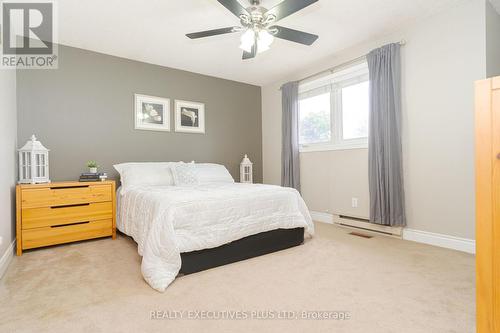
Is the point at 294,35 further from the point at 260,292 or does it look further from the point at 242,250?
the point at 260,292

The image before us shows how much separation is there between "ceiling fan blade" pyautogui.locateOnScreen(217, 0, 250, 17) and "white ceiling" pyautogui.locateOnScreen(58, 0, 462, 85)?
0.39 m

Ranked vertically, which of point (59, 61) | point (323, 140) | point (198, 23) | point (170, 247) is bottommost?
point (170, 247)

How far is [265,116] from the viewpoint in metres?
4.95

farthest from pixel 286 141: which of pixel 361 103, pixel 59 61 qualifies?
pixel 59 61

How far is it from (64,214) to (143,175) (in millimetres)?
879

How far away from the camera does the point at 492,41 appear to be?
8.00ft

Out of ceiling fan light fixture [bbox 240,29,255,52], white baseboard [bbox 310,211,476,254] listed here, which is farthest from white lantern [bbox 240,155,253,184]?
white baseboard [bbox 310,211,476,254]

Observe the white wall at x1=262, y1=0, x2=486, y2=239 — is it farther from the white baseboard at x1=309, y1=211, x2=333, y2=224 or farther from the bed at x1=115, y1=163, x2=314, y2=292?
the bed at x1=115, y1=163, x2=314, y2=292

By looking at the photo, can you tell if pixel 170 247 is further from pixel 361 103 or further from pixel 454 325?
pixel 361 103

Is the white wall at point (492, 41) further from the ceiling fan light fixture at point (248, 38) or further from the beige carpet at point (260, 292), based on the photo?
the ceiling fan light fixture at point (248, 38)

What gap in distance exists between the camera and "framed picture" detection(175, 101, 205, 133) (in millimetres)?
4066

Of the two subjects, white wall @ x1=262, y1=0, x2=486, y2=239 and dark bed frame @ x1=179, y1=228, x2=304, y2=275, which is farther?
white wall @ x1=262, y1=0, x2=486, y2=239

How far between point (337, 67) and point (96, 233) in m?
3.66

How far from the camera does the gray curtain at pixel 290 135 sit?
4180mm
